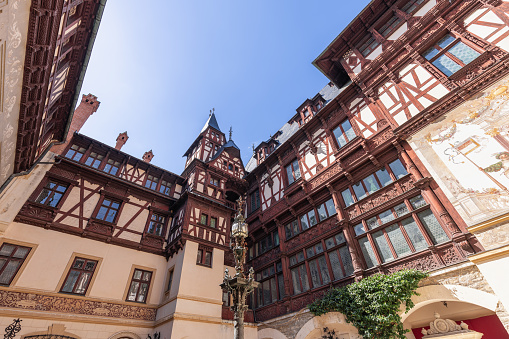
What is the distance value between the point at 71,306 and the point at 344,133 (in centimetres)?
1512

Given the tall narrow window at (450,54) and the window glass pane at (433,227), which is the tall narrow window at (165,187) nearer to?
the window glass pane at (433,227)

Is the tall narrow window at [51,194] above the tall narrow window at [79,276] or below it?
above

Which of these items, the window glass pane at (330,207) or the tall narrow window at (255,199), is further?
the tall narrow window at (255,199)

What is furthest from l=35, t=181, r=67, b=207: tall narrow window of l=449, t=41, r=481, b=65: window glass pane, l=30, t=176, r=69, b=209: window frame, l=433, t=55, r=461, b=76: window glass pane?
l=449, t=41, r=481, b=65: window glass pane

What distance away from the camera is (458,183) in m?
7.72

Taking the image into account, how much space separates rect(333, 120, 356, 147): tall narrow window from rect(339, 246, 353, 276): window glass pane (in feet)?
17.7

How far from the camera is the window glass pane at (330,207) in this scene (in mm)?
11818

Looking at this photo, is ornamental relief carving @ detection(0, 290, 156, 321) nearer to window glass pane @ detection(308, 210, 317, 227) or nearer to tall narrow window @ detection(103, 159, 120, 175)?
tall narrow window @ detection(103, 159, 120, 175)

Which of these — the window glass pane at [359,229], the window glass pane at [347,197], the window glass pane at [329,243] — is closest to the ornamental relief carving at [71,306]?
the window glass pane at [329,243]

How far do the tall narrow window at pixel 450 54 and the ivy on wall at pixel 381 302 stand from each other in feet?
27.6

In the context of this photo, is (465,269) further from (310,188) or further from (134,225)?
(134,225)

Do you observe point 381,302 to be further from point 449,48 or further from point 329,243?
point 449,48

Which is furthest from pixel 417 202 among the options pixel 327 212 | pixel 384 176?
pixel 327 212

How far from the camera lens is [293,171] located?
15.0m
